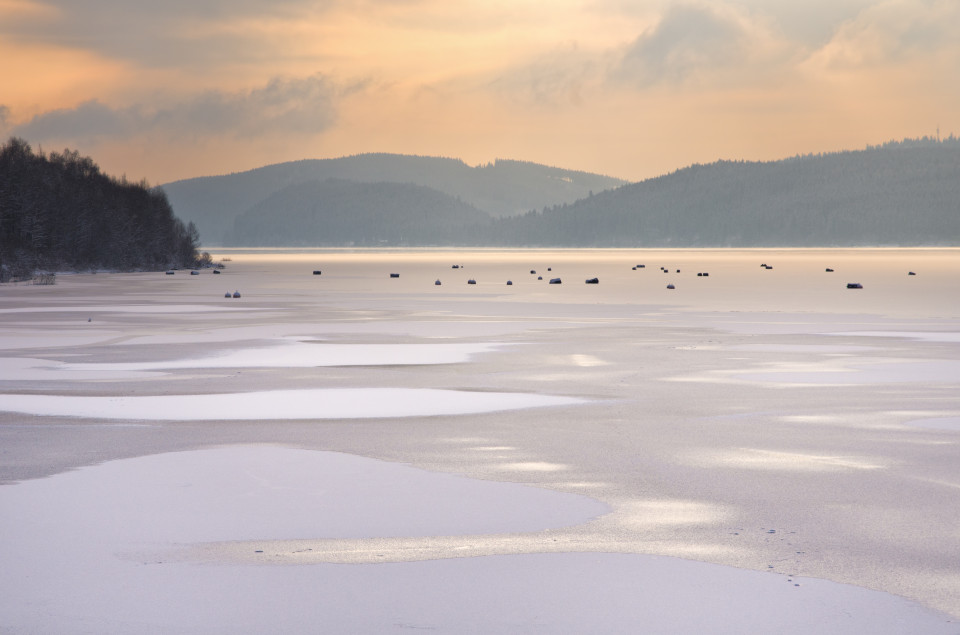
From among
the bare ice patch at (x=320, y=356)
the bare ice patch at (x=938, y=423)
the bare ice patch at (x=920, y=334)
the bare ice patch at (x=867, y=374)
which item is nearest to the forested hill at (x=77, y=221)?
the bare ice patch at (x=320, y=356)

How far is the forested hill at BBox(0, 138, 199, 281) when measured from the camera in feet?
323

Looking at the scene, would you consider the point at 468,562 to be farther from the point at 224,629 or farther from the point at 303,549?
the point at 224,629

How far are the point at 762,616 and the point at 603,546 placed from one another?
5.38 ft

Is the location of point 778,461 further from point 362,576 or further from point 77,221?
point 77,221

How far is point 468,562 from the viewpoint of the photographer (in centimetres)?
771

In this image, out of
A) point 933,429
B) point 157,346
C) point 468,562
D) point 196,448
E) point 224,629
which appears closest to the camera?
point 224,629

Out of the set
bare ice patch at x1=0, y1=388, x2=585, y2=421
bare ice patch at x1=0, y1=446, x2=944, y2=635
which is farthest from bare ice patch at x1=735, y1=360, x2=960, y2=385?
bare ice patch at x1=0, y1=446, x2=944, y2=635

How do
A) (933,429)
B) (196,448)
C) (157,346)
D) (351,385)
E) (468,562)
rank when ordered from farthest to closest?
(157,346)
(351,385)
(933,429)
(196,448)
(468,562)

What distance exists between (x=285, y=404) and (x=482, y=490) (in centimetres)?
598

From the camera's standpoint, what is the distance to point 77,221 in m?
114

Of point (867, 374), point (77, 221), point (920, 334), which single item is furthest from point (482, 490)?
point (77, 221)

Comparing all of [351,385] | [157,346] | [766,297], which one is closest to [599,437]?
[351,385]

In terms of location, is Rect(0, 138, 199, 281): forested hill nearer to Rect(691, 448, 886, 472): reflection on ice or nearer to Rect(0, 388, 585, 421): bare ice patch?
Rect(0, 388, 585, 421): bare ice patch

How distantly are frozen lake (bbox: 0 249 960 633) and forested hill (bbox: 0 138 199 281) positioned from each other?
67289 mm
